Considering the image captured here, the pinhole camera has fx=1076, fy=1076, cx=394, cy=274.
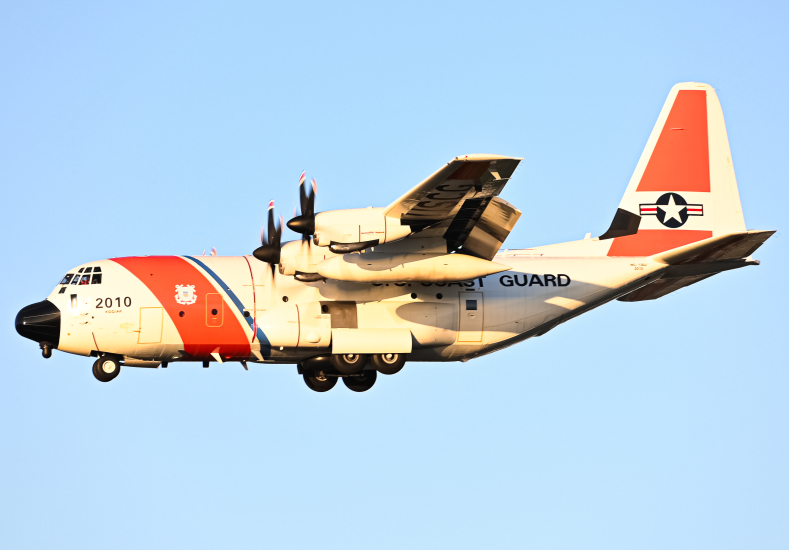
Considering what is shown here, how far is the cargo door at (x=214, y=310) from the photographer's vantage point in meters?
22.5

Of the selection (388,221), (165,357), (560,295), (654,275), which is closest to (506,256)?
(560,295)

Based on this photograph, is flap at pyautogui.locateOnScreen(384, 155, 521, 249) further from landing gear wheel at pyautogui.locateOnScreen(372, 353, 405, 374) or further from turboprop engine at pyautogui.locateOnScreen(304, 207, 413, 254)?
landing gear wheel at pyautogui.locateOnScreen(372, 353, 405, 374)

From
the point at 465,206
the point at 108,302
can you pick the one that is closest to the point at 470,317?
the point at 465,206

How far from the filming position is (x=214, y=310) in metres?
22.5

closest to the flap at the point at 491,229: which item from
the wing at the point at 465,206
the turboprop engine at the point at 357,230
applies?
the wing at the point at 465,206

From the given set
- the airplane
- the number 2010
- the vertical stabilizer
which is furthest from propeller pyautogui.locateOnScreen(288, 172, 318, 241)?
the vertical stabilizer

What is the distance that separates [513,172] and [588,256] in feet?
20.6

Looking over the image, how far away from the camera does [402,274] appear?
857 inches

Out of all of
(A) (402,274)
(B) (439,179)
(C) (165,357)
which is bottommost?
(C) (165,357)

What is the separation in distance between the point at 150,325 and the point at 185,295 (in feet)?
3.10

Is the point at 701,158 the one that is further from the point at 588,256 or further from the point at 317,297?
the point at 317,297

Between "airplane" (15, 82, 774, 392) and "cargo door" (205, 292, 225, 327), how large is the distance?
24 millimetres

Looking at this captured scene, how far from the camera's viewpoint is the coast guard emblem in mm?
22438

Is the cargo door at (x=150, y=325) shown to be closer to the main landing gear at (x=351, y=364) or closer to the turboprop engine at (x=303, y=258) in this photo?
the turboprop engine at (x=303, y=258)
